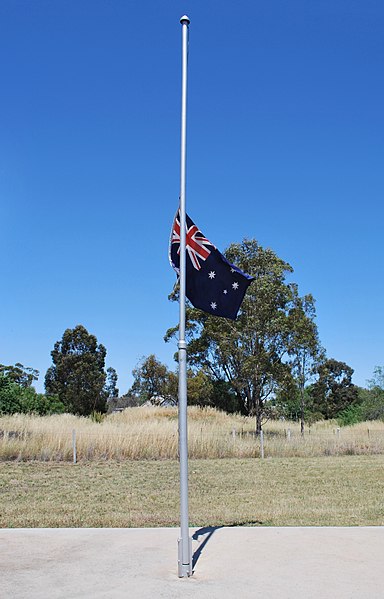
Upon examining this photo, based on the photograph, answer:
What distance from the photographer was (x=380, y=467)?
1698 cm

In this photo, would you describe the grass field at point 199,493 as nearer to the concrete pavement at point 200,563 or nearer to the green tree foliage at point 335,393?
the concrete pavement at point 200,563

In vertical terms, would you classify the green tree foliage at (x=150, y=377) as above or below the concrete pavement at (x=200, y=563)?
above

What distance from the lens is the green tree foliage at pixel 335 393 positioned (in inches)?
2194

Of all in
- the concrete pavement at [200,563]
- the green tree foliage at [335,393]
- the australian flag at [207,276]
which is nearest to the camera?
the concrete pavement at [200,563]

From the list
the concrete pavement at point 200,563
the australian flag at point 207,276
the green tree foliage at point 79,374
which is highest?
the green tree foliage at point 79,374

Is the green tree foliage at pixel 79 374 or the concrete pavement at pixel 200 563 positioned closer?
the concrete pavement at pixel 200 563

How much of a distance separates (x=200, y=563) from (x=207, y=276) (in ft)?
9.49

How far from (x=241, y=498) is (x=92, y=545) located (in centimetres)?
531

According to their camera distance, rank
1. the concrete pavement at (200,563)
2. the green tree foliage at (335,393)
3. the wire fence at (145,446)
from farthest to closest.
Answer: the green tree foliage at (335,393), the wire fence at (145,446), the concrete pavement at (200,563)

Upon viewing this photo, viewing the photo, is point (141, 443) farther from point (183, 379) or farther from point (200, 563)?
point (183, 379)

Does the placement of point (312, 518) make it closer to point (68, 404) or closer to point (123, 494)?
point (123, 494)

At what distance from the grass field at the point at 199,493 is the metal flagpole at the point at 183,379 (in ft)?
9.57

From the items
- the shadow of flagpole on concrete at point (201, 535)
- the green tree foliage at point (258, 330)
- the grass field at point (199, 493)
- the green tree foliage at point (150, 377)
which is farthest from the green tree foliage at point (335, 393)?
the shadow of flagpole on concrete at point (201, 535)

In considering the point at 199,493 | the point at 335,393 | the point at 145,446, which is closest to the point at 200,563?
the point at 199,493
